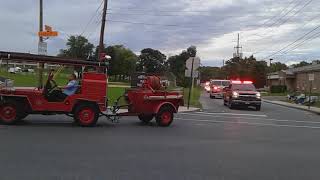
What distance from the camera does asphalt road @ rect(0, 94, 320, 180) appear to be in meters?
9.66

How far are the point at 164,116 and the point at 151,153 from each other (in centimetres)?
746

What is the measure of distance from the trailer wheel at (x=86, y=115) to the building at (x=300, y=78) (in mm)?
56987

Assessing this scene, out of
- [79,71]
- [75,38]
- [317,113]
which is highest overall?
[75,38]

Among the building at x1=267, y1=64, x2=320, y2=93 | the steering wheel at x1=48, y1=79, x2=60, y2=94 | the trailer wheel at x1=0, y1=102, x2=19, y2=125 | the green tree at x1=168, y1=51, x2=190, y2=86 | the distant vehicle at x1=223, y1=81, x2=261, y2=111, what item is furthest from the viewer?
the green tree at x1=168, y1=51, x2=190, y2=86

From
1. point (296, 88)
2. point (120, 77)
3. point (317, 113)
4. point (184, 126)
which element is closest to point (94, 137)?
point (184, 126)

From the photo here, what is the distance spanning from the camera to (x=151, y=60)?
466ft

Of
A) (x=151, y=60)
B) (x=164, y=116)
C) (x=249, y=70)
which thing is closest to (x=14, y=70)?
(x=164, y=116)

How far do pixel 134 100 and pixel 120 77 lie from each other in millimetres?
106870

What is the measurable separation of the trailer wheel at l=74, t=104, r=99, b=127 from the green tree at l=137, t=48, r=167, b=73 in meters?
114

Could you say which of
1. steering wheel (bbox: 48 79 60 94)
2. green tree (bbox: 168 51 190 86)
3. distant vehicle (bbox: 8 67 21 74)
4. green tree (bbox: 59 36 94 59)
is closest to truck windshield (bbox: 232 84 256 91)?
distant vehicle (bbox: 8 67 21 74)

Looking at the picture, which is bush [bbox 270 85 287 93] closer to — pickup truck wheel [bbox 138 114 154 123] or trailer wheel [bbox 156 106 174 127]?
pickup truck wheel [bbox 138 114 154 123]

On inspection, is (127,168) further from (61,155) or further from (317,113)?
(317,113)

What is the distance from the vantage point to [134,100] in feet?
63.9

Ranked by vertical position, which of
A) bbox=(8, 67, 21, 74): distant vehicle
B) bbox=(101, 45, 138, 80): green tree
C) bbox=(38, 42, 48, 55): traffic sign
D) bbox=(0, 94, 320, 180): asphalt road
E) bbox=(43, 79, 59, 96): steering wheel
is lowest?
bbox=(0, 94, 320, 180): asphalt road
